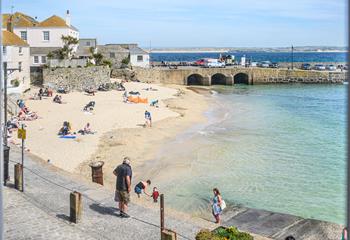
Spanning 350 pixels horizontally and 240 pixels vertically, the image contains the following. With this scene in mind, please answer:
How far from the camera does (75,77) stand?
4138 cm

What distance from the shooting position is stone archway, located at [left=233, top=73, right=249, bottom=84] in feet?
222

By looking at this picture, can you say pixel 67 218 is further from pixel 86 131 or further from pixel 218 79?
pixel 218 79

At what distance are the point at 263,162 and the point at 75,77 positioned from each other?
2496 cm

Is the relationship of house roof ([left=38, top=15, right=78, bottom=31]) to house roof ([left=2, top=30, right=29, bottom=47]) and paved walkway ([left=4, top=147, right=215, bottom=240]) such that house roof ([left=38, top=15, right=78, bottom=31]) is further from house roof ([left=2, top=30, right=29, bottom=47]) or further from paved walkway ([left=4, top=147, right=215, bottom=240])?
paved walkway ([left=4, top=147, right=215, bottom=240])

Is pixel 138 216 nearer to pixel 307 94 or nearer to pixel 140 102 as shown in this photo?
pixel 140 102

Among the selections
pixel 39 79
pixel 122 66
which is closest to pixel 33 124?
pixel 39 79

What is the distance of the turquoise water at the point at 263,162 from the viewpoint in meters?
15.2

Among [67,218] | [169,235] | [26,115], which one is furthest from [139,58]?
[169,235]

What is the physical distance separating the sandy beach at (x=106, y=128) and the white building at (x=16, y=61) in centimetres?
119

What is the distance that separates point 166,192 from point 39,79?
93.1 ft

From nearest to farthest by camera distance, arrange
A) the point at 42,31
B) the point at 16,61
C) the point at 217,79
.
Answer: the point at 16,61 < the point at 42,31 < the point at 217,79

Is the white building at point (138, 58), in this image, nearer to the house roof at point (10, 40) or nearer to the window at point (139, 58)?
the window at point (139, 58)

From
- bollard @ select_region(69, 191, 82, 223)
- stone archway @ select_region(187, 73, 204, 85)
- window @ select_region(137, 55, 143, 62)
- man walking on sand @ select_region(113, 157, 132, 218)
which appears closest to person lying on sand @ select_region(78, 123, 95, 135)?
man walking on sand @ select_region(113, 157, 132, 218)

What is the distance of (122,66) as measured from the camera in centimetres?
5606
